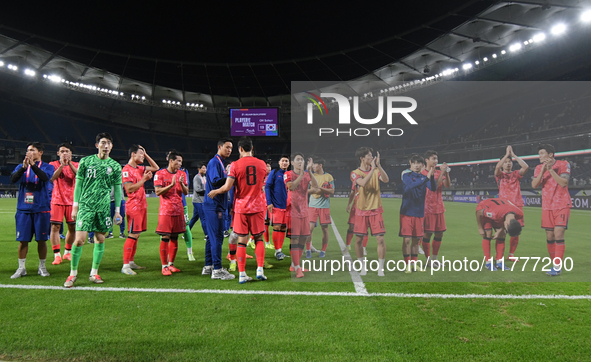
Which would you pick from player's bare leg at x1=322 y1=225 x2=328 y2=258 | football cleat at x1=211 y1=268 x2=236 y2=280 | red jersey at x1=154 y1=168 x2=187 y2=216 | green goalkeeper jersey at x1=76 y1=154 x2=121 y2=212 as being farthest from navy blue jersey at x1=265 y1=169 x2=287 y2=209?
green goalkeeper jersey at x1=76 y1=154 x2=121 y2=212

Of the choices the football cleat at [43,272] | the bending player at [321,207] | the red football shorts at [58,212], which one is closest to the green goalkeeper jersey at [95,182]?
the football cleat at [43,272]

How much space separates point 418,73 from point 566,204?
25899 mm

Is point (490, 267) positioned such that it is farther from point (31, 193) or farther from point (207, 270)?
point (31, 193)

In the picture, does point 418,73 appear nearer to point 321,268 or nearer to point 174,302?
point 321,268

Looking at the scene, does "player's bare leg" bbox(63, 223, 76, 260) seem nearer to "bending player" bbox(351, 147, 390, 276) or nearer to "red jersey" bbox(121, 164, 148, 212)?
"red jersey" bbox(121, 164, 148, 212)

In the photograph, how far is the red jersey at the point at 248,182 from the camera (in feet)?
15.7

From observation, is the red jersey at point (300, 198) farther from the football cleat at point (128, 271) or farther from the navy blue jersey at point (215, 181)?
the football cleat at point (128, 271)

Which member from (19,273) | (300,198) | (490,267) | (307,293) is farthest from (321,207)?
(19,273)

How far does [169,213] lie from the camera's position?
5.48 meters

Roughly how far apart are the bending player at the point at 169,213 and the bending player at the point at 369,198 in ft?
10.6

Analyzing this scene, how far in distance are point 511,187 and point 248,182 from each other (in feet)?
16.1

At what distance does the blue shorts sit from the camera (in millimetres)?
5004

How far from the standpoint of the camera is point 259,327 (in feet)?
10.2

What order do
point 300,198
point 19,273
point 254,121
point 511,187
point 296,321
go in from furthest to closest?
1. point 254,121
2. point 300,198
3. point 511,187
4. point 19,273
5. point 296,321
